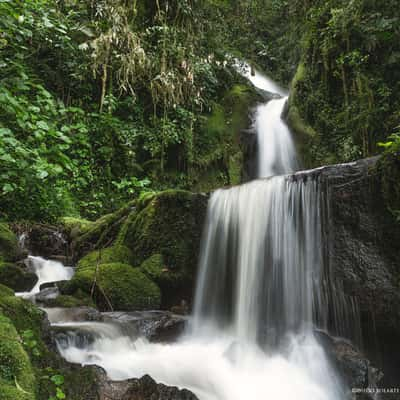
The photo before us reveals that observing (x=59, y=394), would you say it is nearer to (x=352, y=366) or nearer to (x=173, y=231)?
(x=352, y=366)

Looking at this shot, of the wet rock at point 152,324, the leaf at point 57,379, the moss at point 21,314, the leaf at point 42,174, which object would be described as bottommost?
the leaf at point 57,379

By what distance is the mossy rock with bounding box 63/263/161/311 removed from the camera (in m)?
4.91

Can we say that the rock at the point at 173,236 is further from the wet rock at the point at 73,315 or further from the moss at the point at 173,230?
the wet rock at the point at 73,315

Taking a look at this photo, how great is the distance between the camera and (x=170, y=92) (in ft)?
31.7

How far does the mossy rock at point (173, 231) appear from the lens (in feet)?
19.1

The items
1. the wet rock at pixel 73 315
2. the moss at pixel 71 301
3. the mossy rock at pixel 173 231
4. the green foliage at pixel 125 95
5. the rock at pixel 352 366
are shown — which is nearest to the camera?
the rock at pixel 352 366

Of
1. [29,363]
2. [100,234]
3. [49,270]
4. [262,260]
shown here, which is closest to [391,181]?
[262,260]

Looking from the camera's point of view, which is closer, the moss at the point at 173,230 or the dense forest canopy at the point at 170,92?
the moss at the point at 173,230

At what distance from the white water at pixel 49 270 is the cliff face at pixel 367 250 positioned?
4.57m

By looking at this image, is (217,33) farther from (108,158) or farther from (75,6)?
(108,158)

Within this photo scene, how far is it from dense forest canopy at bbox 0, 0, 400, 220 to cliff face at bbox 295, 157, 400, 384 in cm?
397

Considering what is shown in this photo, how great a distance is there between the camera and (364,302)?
13.0ft

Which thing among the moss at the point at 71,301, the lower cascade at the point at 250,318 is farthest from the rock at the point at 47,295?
the lower cascade at the point at 250,318

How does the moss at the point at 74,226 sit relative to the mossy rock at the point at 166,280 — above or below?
above
